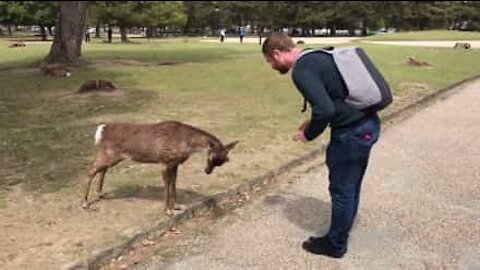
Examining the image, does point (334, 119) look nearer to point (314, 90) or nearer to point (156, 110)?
point (314, 90)

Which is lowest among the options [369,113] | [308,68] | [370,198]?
[370,198]

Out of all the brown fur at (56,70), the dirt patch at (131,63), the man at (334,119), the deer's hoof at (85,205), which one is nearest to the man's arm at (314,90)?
the man at (334,119)

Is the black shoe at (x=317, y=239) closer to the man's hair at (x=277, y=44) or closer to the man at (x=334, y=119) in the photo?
the man at (x=334, y=119)

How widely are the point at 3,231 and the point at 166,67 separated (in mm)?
18004

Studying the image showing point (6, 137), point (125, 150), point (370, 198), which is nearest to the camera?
point (125, 150)

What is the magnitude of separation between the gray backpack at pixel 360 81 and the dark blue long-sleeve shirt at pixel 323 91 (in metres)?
0.04

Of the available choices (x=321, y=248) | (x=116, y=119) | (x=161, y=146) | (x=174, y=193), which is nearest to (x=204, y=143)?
(x=161, y=146)

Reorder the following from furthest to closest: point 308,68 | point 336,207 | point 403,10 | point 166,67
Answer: point 403,10, point 166,67, point 336,207, point 308,68

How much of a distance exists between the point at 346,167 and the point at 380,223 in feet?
4.60

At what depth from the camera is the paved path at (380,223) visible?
4898 millimetres

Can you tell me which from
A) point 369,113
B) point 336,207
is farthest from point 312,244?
point 369,113

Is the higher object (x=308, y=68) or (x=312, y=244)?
(x=308, y=68)

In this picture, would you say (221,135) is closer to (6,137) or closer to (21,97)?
(6,137)

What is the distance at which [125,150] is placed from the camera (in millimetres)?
5684
